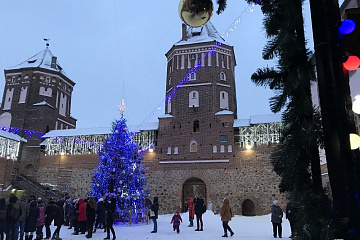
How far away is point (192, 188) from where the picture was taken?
23000mm

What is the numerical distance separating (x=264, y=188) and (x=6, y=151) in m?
22.3

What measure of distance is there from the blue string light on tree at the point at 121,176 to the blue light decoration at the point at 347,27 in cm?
1176

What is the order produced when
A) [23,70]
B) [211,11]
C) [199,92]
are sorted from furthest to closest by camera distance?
[23,70], [199,92], [211,11]

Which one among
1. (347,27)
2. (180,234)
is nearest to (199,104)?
(180,234)

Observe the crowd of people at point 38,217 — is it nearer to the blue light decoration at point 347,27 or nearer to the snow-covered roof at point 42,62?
the blue light decoration at point 347,27

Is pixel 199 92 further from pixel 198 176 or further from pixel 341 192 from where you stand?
pixel 341 192

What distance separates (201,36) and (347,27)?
25867 mm

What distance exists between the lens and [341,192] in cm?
188

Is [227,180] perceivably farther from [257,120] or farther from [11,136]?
[11,136]

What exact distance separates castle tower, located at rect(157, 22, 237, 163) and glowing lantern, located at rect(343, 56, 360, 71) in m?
20.5

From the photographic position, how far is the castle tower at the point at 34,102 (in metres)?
29.0

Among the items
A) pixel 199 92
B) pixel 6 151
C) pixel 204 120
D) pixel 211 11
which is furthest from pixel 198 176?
pixel 211 11

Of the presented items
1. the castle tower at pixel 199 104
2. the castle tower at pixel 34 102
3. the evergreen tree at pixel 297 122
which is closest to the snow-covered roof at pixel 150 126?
the castle tower at pixel 199 104

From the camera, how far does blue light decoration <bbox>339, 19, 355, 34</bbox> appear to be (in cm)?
211
